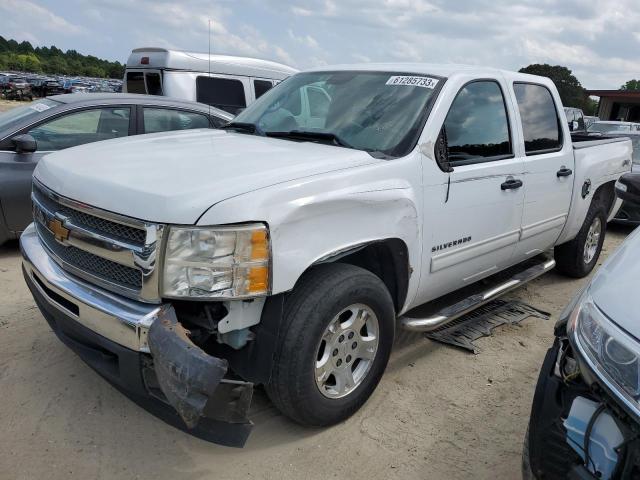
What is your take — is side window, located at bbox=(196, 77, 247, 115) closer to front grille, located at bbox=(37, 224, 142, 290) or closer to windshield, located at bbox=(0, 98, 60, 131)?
windshield, located at bbox=(0, 98, 60, 131)

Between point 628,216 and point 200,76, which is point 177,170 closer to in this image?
point 200,76

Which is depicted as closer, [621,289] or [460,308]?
[621,289]

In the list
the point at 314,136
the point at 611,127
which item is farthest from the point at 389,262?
the point at 611,127

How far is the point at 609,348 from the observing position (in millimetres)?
1755

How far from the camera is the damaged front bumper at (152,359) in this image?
2100 mm

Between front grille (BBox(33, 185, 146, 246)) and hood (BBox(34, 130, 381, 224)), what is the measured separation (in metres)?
0.08

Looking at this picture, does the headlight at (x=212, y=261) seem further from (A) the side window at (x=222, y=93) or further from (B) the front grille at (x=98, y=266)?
(A) the side window at (x=222, y=93)

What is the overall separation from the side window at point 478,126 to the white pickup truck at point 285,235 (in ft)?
0.05

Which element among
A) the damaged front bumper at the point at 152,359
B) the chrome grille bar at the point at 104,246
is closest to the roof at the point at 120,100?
the chrome grille bar at the point at 104,246

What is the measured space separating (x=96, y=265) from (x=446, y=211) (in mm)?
1971

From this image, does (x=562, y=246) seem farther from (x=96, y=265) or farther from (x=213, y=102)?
(x=213, y=102)

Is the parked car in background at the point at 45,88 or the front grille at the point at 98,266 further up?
the front grille at the point at 98,266

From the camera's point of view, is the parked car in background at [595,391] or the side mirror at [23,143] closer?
the parked car in background at [595,391]

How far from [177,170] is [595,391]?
1963mm
